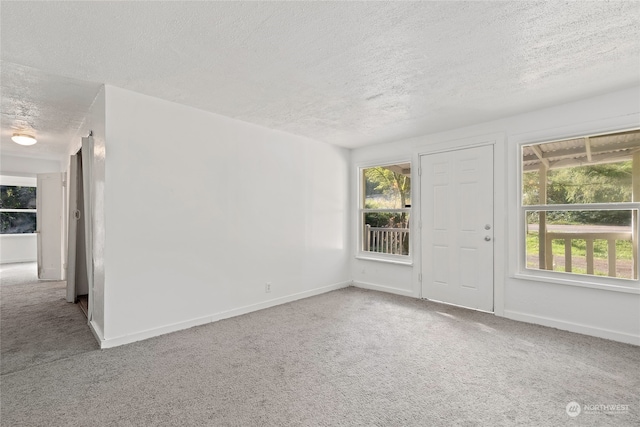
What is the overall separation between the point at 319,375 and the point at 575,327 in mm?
2671

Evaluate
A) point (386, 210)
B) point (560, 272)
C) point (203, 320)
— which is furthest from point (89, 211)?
point (560, 272)

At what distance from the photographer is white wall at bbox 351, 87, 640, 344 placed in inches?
114

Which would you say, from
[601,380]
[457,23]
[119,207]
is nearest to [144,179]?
[119,207]

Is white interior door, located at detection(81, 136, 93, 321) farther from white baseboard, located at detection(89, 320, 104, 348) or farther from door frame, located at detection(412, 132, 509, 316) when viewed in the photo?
door frame, located at detection(412, 132, 509, 316)

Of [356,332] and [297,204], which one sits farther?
[297,204]

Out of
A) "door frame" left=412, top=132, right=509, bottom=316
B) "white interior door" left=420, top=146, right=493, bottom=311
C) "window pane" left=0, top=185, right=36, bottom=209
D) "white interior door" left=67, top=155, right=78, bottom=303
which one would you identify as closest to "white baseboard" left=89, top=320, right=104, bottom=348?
"white interior door" left=67, top=155, right=78, bottom=303

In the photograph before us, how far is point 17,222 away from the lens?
23.9ft

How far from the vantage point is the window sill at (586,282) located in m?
2.87

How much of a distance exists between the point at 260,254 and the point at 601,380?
10.8 feet

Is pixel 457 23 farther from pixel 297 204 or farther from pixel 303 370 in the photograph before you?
pixel 297 204

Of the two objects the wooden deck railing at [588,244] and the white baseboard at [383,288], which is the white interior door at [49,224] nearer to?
the white baseboard at [383,288]

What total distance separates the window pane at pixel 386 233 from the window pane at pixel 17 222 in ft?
25.8

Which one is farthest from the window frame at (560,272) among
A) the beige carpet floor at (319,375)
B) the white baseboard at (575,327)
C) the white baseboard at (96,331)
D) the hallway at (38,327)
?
the hallway at (38,327)

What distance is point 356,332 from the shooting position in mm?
3160
